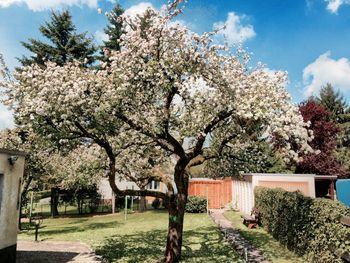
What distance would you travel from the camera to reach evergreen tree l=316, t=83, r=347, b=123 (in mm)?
55969

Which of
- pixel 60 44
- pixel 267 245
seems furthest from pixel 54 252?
pixel 60 44

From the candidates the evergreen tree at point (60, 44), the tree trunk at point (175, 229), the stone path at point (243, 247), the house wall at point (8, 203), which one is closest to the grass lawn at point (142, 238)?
the stone path at point (243, 247)

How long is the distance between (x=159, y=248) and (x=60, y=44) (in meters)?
25.9

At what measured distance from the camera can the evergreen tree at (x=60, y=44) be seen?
109ft

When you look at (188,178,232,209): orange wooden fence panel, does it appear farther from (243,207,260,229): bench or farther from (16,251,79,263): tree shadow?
(16,251,79,263): tree shadow

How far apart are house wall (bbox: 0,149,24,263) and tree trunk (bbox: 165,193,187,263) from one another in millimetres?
5407

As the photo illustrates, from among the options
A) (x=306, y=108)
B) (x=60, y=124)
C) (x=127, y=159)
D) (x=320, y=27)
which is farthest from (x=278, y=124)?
(x=306, y=108)

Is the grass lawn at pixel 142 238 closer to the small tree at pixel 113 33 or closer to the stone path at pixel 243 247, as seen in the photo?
the stone path at pixel 243 247

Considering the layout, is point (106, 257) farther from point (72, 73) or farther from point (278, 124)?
point (278, 124)

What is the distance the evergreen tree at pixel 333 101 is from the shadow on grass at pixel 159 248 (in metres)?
45.0

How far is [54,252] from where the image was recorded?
14422 millimetres

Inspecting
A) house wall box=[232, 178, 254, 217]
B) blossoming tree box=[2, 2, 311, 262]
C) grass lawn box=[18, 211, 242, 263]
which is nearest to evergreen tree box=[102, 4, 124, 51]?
grass lawn box=[18, 211, 242, 263]

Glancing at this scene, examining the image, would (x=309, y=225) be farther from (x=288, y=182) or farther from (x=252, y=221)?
(x=288, y=182)

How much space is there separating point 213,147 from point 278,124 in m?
5.05
